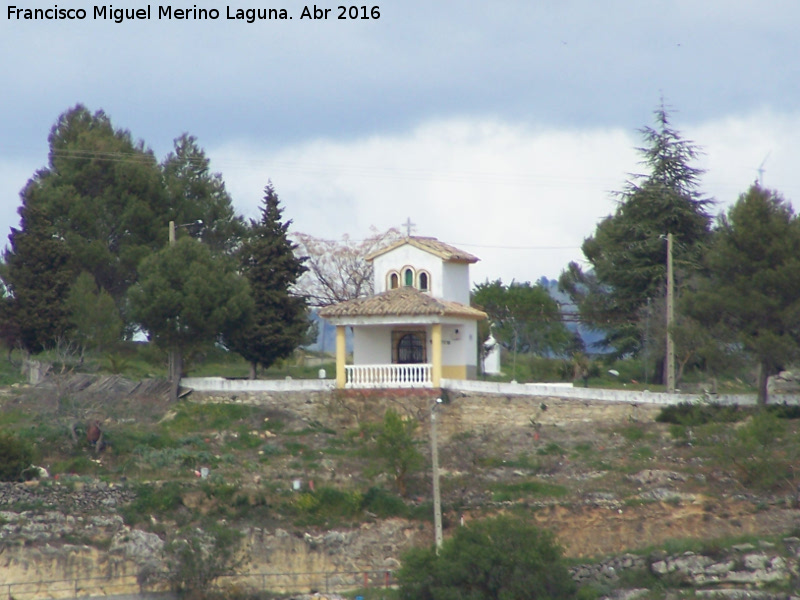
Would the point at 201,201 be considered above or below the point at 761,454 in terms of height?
above

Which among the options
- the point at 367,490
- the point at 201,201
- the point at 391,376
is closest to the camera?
the point at 367,490

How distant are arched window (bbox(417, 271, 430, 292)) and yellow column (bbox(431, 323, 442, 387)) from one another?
3.20 metres

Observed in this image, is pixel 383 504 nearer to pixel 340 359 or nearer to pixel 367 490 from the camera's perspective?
pixel 367 490

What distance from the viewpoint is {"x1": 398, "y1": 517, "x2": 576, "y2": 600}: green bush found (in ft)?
79.9

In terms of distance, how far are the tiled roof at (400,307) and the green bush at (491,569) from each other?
11454mm

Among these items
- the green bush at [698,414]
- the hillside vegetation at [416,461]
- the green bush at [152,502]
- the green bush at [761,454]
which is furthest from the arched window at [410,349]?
the green bush at [761,454]

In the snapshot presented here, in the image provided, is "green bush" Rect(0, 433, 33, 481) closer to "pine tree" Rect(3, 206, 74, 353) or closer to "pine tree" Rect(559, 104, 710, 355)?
"pine tree" Rect(3, 206, 74, 353)

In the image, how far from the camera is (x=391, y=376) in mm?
35969

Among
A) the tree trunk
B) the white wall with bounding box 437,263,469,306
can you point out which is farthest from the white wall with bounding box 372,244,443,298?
the tree trunk

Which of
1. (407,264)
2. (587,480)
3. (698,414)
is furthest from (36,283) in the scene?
(698,414)

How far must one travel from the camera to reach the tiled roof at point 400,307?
35.8 metres

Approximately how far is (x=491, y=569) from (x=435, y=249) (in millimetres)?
15989

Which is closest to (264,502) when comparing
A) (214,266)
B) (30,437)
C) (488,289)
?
(30,437)

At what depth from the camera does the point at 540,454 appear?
33.0 meters
